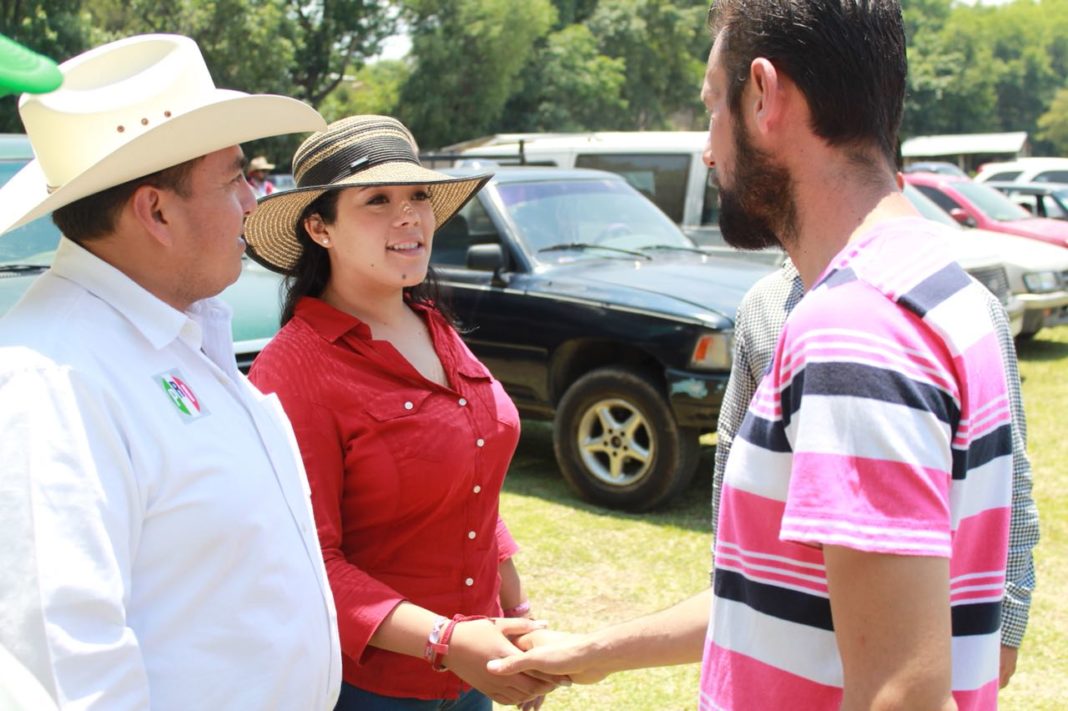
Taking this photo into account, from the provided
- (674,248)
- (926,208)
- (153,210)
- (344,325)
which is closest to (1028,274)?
(926,208)

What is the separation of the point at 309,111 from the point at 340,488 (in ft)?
2.58

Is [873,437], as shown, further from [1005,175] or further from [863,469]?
[1005,175]

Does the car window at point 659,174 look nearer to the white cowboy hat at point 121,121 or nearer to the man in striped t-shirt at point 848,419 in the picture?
the white cowboy hat at point 121,121

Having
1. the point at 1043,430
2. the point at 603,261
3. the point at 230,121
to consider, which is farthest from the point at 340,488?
the point at 1043,430

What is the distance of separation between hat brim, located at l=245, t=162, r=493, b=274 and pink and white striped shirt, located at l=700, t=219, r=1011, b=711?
1.48 meters

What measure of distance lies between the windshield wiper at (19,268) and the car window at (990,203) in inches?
434

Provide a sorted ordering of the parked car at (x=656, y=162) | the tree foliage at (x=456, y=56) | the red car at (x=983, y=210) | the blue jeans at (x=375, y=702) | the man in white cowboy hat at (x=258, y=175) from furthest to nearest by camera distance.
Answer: the tree foliage at (x=456, y=56) → the man in white cowboy hat at (x=258, y=175) → the red car at (x=983, y=210) → the parked car at (x=656, y=162) → the blue jeans at (x=375, y=702)

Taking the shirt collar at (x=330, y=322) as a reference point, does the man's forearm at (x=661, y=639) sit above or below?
below

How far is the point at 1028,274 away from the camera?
1051 centimetres

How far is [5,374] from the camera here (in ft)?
4.74

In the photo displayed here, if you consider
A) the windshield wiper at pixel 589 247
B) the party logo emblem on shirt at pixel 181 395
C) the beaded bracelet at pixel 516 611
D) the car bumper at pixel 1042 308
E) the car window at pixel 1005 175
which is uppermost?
the party logo emblem on shirt at pixel 181 395

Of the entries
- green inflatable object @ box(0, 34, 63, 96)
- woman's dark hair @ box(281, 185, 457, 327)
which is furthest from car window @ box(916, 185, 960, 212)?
green inflatable object @ box(0, 34, 63, 96)

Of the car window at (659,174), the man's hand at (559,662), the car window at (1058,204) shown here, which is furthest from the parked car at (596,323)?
the car window at (1058,204)

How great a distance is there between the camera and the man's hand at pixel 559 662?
210 cm
